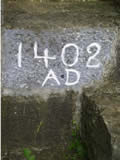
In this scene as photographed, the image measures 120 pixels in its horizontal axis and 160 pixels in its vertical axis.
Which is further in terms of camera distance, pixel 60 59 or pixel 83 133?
pixel 83 133

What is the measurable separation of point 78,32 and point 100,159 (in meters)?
0.86

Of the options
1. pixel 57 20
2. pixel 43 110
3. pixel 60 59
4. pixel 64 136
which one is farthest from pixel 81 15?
pixel 64 136

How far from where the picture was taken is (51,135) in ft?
8.49

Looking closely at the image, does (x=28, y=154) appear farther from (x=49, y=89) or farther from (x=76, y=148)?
(x=49, y=89)

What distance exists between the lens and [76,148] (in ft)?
8.70

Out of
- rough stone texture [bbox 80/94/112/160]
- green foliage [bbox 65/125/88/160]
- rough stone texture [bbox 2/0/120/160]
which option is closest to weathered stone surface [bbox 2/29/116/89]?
rough stone texture [bbox 2/0/120/160]

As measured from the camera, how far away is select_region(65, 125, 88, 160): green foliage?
260 cm

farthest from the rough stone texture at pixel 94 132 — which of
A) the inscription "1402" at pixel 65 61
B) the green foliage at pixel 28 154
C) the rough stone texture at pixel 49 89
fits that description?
the green foliage at pixel 28 154

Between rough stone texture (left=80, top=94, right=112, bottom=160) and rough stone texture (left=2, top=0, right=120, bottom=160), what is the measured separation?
4 centimetres

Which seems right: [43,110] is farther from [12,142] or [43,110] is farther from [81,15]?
[81,15]

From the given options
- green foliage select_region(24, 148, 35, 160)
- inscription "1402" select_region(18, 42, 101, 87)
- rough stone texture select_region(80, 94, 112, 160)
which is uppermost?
inscription "1402" select_region(18, 42, 101, 87)

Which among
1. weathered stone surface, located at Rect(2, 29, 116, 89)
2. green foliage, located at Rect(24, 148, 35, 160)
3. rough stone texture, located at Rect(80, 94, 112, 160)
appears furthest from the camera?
green foliage, located at Rect(24, 148, 35, 160)

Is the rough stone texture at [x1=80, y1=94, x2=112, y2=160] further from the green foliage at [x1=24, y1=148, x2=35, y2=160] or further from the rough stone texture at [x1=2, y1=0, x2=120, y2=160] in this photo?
the green foliage at [x1=24, y1=148, x2=35, y2=160]

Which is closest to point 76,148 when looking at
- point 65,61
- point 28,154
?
point 28,154
